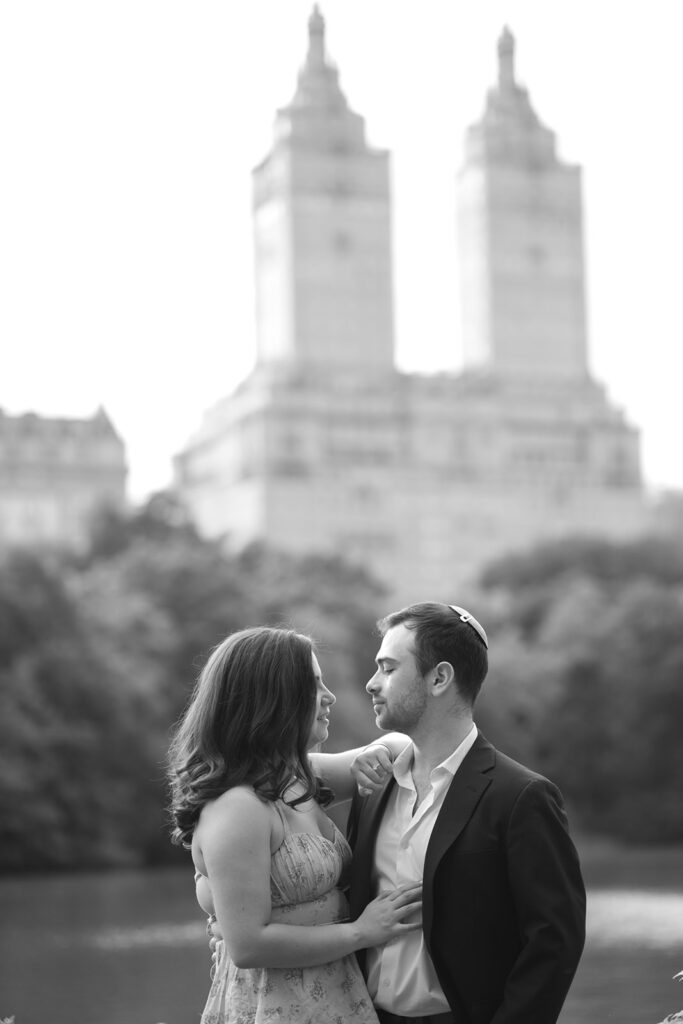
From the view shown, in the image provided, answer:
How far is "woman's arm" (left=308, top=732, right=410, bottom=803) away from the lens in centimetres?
545

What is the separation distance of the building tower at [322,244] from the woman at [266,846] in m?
108

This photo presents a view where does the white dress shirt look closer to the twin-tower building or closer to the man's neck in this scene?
the man's neck

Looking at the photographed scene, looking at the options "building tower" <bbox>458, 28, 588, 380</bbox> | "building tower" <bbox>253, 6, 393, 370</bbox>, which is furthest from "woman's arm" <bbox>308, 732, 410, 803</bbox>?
"building tower" <bbox>458, 28, 588, 380</bbox>

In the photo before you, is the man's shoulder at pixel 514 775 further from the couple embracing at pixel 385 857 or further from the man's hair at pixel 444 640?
the man's hair at pixel 444 640

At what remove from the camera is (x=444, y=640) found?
518 centimetres

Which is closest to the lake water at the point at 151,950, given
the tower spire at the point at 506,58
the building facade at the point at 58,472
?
the building facade at the point at 58,472

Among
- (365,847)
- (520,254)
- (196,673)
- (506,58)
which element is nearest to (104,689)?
(196,673)

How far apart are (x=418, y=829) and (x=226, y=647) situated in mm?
761

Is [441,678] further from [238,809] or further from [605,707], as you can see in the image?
[605,707]

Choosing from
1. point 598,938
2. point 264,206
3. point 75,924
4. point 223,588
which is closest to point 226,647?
point 598,938

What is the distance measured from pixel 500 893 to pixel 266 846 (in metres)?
0.65

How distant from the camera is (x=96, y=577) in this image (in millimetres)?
56469

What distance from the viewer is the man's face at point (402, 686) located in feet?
17.0

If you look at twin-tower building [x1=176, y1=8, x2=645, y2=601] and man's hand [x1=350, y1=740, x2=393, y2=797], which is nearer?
man's hand [x1=350, y1=740, x2=393, y2=797]
